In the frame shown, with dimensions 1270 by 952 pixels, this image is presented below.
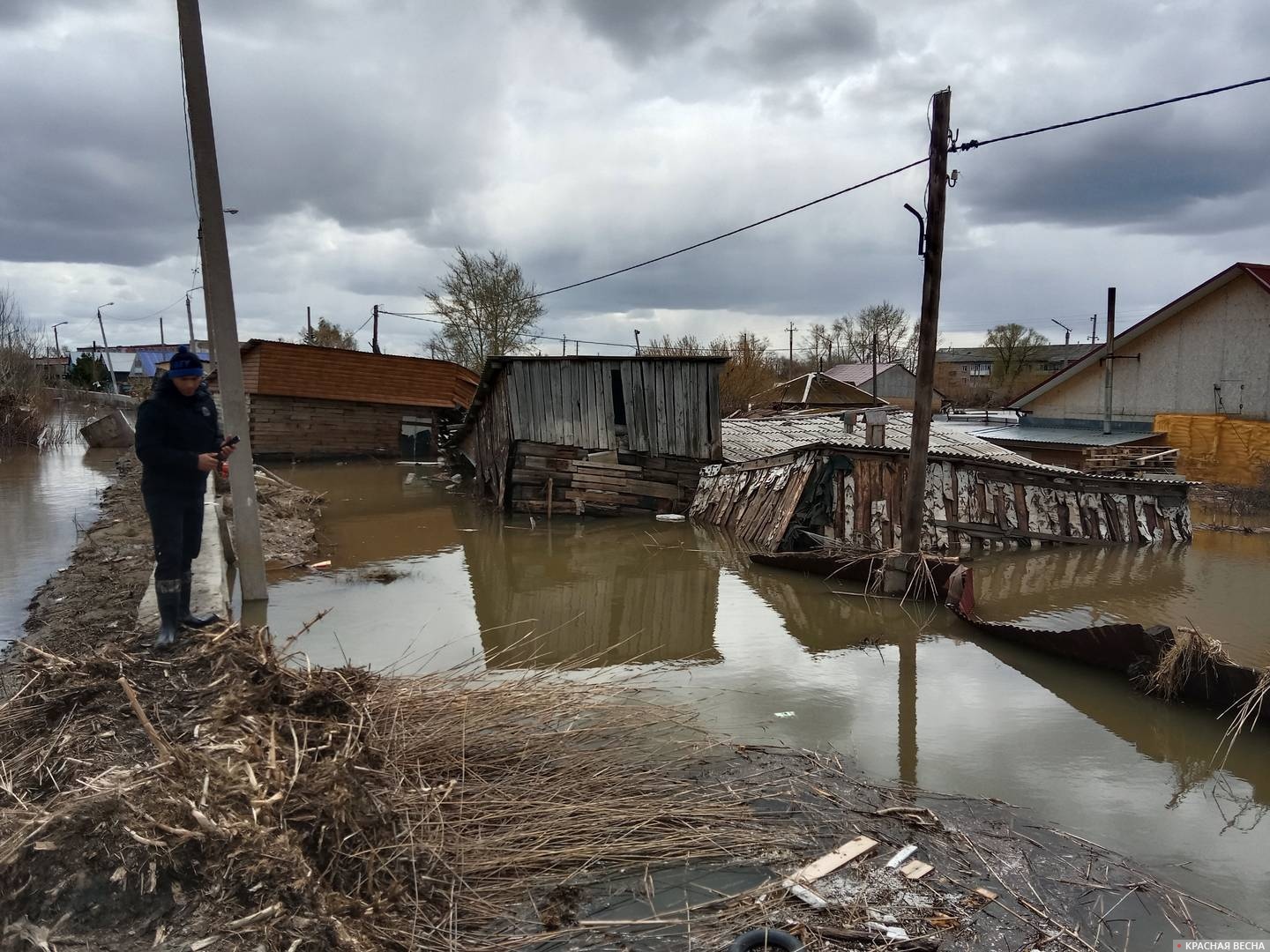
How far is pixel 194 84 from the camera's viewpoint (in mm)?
7789

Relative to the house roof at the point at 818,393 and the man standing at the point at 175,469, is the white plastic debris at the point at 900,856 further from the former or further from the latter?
the house roof at the point at 818,393

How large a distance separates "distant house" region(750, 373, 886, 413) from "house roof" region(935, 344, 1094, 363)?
2255cm

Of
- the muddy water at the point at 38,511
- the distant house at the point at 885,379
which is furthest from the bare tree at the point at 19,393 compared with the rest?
the distant house at the point at 885,379

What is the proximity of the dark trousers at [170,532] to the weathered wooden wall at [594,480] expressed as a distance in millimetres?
11069

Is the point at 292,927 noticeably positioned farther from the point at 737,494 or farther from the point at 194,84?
the point at 737,494

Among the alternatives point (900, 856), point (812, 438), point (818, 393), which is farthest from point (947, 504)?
point (818, 393)

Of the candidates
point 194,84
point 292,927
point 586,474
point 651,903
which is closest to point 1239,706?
point 651,903

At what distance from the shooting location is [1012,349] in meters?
61.5

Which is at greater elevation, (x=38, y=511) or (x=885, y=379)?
(x=885, y=379)

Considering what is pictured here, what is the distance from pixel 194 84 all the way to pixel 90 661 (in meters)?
6.26

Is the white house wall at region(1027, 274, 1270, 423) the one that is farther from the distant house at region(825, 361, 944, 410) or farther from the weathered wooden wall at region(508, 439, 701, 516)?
the weathered wooden wall at region(508, 439, 701, 516)

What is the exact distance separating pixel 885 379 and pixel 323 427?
3866cm

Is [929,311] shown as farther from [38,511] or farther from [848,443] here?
[38,511]

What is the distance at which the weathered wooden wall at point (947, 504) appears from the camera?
12.9m
